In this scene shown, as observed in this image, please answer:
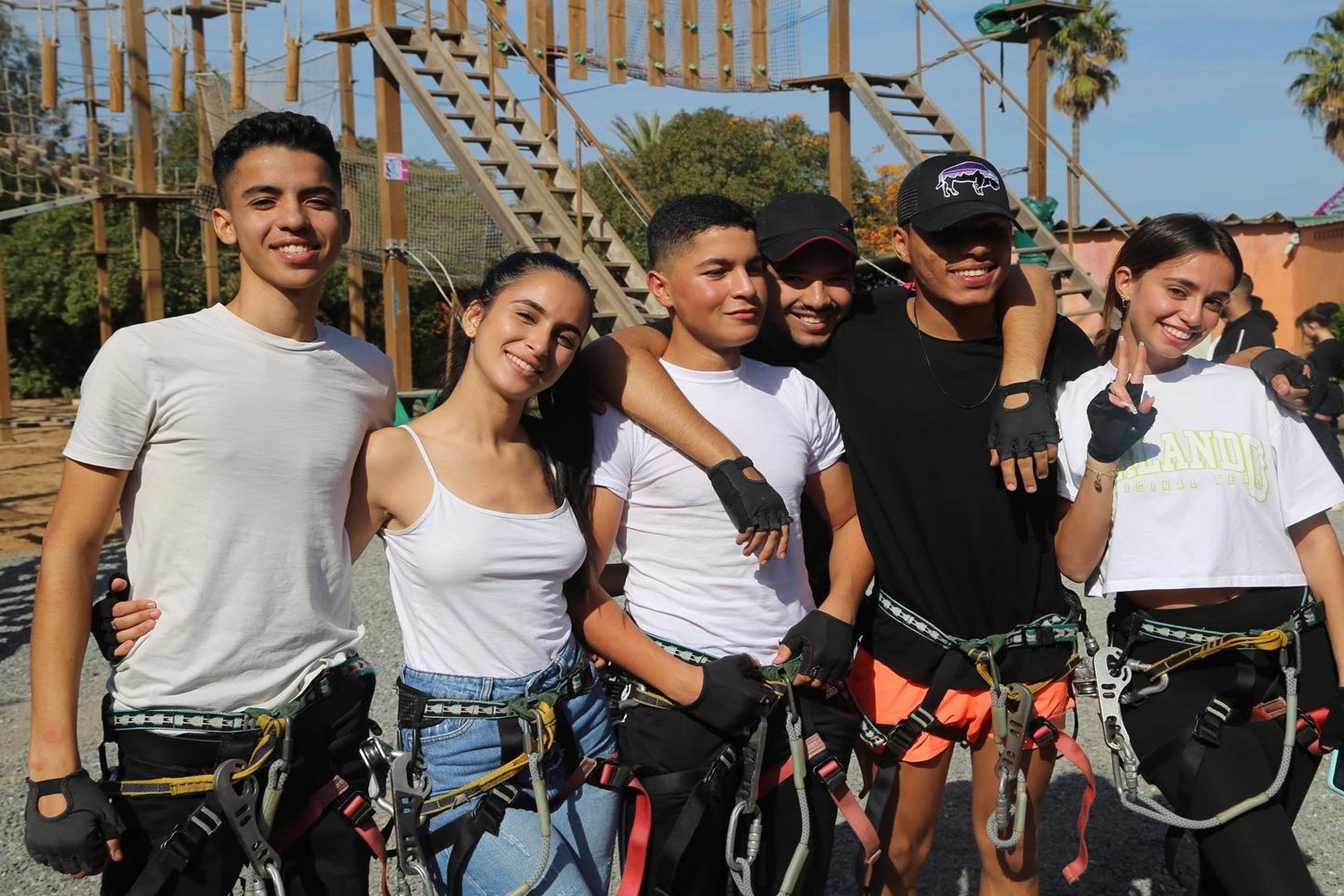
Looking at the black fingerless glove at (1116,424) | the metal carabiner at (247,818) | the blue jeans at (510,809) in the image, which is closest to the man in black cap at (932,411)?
the black fingerless glove at (1116,424)

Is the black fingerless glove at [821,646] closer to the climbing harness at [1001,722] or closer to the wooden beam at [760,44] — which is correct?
the climbing harness at [1001,722]

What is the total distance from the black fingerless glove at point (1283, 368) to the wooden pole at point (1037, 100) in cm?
1173

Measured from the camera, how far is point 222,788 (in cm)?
240

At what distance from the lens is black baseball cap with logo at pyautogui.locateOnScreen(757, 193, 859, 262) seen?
3021mm

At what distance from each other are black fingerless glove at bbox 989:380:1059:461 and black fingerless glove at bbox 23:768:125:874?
1.94m

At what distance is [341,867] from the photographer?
2641 mm

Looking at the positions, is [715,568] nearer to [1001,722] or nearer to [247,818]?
[1001,722]

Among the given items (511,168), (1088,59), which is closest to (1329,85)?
(1088,59)

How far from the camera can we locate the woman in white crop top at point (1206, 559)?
2.82 meters

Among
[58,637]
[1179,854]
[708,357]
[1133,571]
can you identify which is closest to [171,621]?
[58,637]

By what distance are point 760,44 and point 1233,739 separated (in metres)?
11.4

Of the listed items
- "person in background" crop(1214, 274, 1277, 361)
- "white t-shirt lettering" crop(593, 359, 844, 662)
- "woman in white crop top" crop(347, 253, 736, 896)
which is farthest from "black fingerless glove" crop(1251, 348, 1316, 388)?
"person in background" crop(1214, 274, 1277, 361)

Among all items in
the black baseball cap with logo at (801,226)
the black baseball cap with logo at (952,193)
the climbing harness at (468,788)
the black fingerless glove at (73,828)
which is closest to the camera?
the black fingerless glove at (73,828)

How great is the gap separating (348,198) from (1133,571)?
1189 cm
